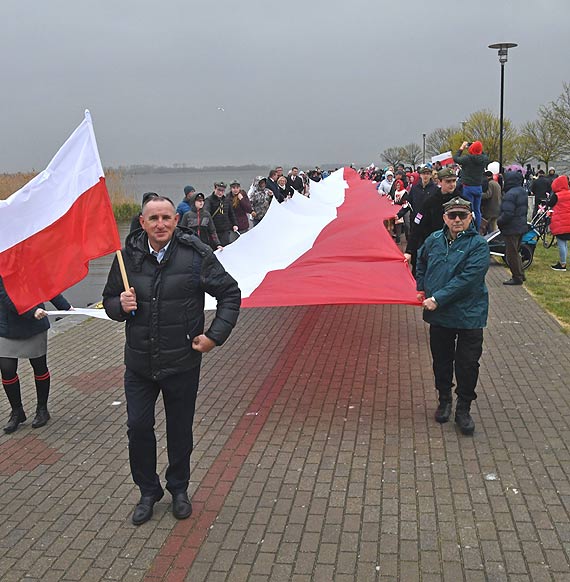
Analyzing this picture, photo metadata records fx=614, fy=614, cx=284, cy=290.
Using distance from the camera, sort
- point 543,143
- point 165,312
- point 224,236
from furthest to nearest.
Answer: point 543,143 → point 224,236 → point 165,312

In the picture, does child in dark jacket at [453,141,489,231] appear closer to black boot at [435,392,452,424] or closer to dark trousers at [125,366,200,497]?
black boot at [435,392,452,424]

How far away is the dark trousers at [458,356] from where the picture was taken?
4.93m

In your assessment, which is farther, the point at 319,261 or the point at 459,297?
the point at 319,261

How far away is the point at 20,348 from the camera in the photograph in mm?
5348

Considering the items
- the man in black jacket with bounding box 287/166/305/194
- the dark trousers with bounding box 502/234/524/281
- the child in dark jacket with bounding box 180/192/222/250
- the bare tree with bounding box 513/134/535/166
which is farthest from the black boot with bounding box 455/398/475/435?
the bare tree with bounding box 513/134/535/166

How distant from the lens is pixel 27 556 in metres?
3.73

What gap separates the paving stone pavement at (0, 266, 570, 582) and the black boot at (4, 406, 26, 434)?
87 millimetres

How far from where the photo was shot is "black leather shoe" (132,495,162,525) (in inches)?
157

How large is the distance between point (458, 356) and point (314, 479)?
1.55 m

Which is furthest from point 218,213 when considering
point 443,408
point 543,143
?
point 543,143

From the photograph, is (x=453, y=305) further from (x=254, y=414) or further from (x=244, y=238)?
(x=244, y=238)

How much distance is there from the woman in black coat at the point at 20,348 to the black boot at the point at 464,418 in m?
3.53

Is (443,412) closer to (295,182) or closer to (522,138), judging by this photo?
(295,182)

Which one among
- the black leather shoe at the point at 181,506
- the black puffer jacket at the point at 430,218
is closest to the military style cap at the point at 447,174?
the black puffer jacket at the point at 430,218
